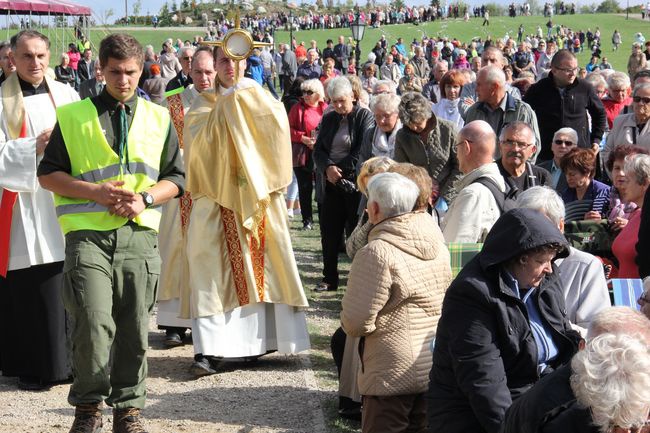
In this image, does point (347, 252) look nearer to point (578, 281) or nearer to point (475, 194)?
point (475, 194)

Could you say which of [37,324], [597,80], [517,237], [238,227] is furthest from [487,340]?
[597,80]

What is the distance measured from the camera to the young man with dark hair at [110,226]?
5.31 m

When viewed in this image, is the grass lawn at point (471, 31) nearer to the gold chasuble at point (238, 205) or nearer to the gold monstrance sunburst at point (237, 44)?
the gold chasuble at point (238, 205)

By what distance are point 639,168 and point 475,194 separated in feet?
4.35

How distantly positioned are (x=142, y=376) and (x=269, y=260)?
191 centimetres

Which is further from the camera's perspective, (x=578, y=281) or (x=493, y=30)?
(x=493, y=30)

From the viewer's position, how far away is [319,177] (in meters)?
9.91

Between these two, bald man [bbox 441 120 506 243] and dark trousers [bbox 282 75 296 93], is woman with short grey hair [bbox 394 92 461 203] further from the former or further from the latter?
dark trousers [bbox 282 75 296 93]

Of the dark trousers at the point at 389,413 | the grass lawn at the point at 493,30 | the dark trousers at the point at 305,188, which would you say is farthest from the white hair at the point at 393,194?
the grass lawn at the point at 493,30

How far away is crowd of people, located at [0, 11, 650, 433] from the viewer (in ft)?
13.7

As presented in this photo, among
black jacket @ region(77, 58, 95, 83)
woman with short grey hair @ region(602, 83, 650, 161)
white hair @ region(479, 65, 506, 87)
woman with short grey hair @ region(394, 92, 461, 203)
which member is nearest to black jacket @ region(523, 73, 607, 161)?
woman with short grey hair @ region(602, 83, 650, 161)

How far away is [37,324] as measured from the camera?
6844mm

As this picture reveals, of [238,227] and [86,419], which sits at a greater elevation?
[238,227]

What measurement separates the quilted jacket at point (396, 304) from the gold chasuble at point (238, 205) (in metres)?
2.12
